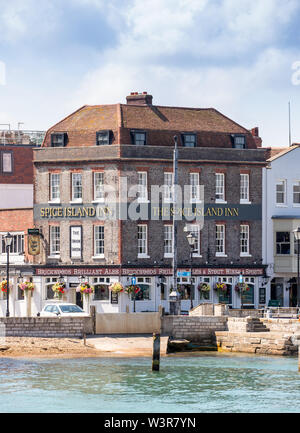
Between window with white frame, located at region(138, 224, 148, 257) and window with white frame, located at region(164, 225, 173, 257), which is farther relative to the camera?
window with white frame, located at region(164, 225, 173, 257)

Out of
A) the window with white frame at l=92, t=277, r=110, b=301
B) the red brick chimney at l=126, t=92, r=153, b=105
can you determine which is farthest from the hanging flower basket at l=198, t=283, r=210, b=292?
the red brick chimney at l=126, t=92, r=153, b=105

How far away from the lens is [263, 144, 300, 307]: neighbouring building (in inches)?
2938

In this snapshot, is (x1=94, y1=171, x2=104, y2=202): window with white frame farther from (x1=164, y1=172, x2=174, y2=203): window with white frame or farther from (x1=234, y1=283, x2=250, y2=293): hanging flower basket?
(x1=234, y1=283, x2=250, y2=293): hanging flower basket

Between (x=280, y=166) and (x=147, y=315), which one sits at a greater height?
(x=280, y=166)

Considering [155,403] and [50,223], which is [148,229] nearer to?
[50,223]

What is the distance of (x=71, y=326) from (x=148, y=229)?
48.9 ft

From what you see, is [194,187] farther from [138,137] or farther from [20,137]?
[20,137]

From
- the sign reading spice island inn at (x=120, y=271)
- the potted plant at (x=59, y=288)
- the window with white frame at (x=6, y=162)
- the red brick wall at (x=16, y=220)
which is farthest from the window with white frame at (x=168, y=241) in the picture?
the window with white frame at (x=6, y=162)

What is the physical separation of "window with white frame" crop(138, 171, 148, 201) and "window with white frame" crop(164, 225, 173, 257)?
101 inches

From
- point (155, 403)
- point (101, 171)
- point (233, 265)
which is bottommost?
point (155, 403)

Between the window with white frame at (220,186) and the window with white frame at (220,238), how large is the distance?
1.96 m
